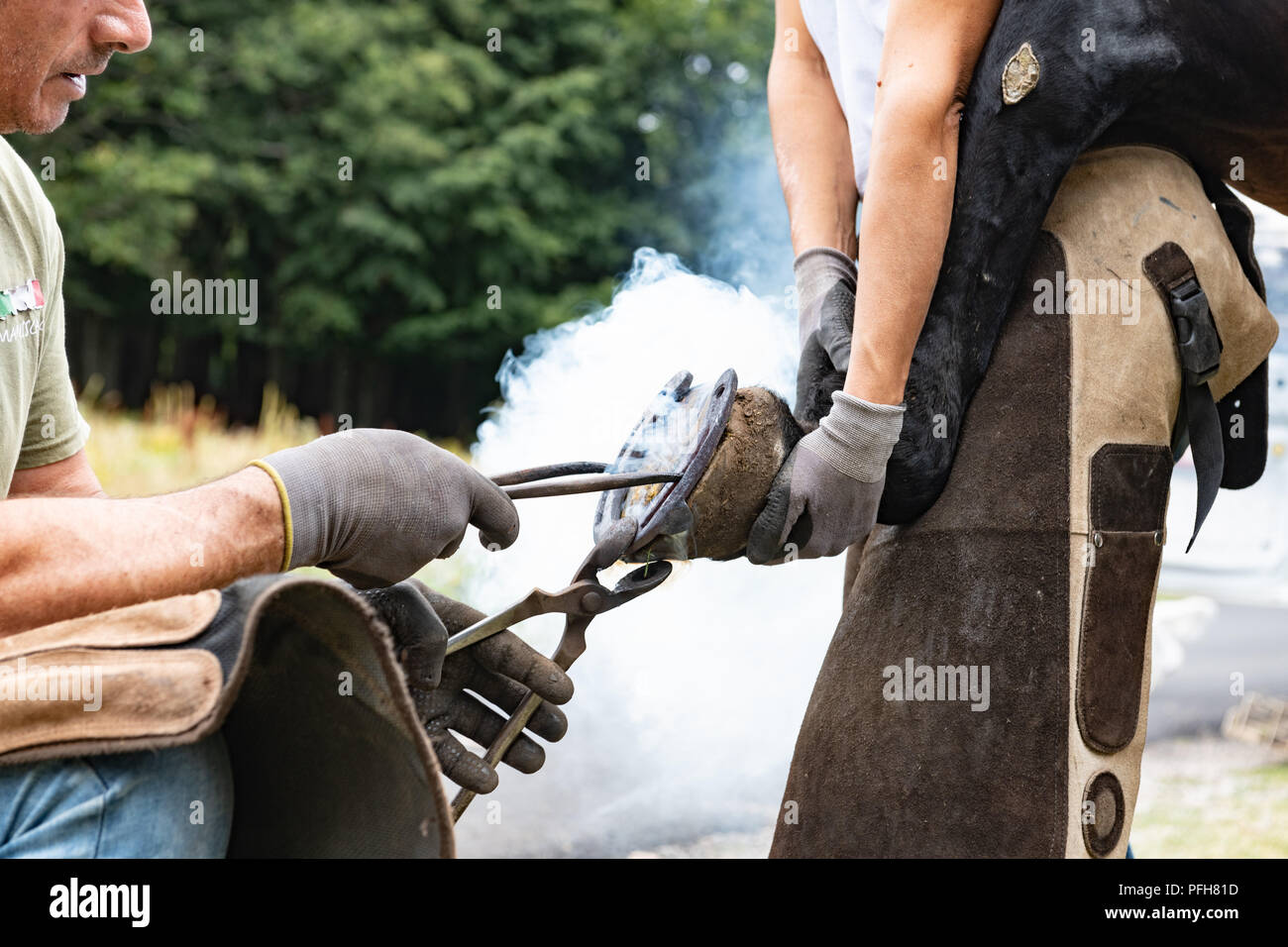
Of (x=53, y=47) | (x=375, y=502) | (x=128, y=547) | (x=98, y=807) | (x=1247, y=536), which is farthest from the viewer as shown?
(x=1247, y=536)

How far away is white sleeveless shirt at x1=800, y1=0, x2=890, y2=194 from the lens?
6.55 ft

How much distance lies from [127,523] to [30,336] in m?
0.73

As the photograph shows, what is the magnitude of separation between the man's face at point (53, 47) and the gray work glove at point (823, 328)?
1109mm

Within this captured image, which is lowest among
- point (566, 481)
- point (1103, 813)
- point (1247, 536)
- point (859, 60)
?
point (1247, 536)

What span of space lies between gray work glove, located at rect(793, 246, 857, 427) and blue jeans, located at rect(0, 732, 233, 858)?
3.72ft

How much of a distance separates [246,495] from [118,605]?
19cm

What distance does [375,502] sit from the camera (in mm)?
1521

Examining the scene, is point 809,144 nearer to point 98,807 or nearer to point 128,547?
point 128,547

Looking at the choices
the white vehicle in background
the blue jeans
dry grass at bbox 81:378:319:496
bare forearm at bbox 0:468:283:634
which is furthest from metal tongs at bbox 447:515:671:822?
the white vehicle in background

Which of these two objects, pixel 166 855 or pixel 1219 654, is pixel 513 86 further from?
pixel 166 855

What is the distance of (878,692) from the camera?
6.28ft

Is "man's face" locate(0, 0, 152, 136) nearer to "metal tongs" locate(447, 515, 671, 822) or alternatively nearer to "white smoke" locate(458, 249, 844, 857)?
"metal tongs" locate(447, 515, 671, 822)

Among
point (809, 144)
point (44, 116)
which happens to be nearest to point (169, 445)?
point (44, 116)
